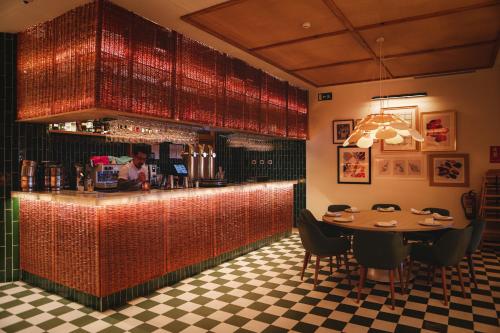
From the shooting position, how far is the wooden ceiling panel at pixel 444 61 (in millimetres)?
5531

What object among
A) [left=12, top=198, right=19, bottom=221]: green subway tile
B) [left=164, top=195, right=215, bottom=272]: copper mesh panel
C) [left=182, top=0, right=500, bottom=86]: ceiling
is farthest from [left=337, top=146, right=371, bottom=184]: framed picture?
[left=12, top=198, right=19, bottom=221]: green subway tile

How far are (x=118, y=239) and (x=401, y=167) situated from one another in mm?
5862

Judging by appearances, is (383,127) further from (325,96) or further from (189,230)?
(325,96)

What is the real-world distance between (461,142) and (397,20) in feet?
12.3

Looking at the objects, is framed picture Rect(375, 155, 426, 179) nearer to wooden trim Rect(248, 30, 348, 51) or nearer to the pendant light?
the pendant light

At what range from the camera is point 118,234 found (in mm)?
3949

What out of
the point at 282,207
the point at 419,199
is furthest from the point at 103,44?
the point at 419,199

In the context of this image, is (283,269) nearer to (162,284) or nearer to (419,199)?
(162,284)

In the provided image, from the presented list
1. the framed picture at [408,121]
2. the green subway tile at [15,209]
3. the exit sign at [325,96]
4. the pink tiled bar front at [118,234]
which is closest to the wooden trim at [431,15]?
the pink tiled bar front at [118,234]

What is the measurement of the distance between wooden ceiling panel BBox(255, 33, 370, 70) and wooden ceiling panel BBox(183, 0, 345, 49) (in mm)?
323

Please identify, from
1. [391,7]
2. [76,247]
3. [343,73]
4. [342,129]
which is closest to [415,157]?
[342,129]

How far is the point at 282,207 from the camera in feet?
24.6

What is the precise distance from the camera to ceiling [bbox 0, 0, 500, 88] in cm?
390

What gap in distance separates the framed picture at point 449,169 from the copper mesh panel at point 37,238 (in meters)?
6.76
